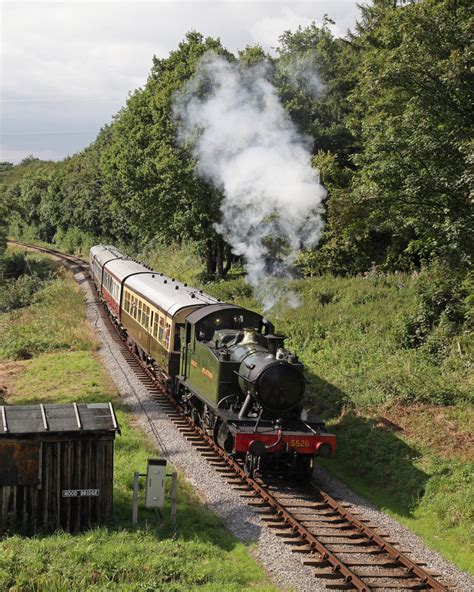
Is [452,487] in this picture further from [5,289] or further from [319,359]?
[5,289]

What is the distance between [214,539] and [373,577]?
2.63 meters

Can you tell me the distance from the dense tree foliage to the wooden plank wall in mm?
10728

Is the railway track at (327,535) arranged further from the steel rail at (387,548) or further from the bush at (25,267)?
the bush at (25,267)

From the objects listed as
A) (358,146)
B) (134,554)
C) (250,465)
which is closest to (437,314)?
(250,465)

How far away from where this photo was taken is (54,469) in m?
11.1

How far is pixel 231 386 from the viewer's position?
1488cm

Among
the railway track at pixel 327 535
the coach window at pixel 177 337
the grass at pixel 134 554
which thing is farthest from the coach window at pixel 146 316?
the railway track at pixel 327 535

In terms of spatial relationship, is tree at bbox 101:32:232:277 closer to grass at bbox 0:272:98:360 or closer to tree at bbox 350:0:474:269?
grass at bbox 0:272:98:360

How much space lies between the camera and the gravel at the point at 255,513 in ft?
33.7

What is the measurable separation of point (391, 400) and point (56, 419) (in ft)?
30.9

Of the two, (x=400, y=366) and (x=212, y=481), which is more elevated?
(x=400, y=366)

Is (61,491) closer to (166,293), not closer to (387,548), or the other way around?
(387,548)

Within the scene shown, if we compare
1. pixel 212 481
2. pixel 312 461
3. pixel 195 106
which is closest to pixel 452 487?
pixel 312 461

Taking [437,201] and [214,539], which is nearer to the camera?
[214,539]
